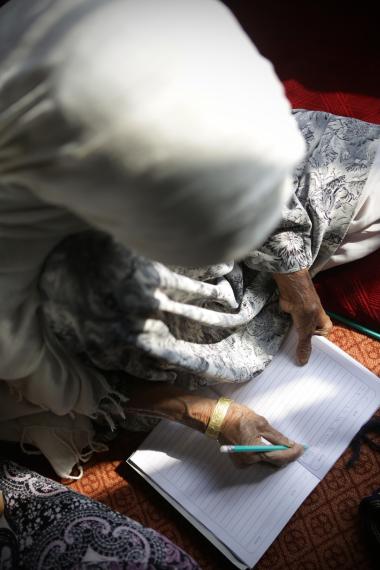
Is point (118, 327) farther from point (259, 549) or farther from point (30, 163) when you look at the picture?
point (259, 549)

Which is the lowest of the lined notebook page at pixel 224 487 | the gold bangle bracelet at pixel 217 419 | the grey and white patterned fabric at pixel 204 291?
the lined notebook page at pixel 224 487

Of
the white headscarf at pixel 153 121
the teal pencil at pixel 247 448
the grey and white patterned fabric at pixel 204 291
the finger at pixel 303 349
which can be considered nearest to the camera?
the white headscarf at pixel 153 121

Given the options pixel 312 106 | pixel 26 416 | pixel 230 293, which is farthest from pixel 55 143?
pixel 312 106

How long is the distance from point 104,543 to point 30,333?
35cm

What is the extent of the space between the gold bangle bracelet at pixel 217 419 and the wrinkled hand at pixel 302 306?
18 cm

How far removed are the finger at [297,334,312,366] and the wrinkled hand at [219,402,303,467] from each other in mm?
133

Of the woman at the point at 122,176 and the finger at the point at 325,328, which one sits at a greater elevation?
the woman at the point at 122,176

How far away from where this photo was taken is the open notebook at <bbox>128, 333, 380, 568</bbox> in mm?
Result: 951

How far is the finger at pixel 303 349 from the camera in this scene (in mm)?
1005

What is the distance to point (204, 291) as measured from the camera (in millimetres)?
824

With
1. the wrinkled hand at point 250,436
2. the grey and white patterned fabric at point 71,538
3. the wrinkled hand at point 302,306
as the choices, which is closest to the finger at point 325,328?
the wrinkled hand at point 302,306

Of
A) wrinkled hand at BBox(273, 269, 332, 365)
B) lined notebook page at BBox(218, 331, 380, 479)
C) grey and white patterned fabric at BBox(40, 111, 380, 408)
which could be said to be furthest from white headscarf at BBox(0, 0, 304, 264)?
lined notebook page at BBox(218, 331, 380, 479)

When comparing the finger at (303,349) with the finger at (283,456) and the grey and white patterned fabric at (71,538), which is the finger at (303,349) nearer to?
the finger at (283,456)

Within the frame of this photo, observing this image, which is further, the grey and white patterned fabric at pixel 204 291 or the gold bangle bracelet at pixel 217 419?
the gold bangle bracelet at pixel 217 419
